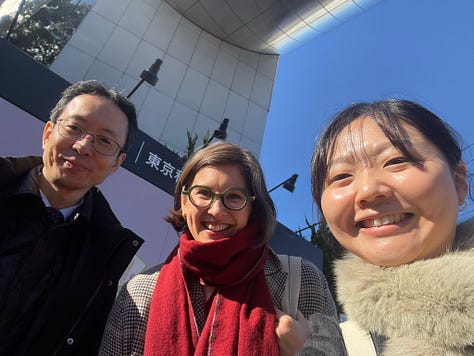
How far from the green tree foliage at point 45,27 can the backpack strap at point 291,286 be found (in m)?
9.18

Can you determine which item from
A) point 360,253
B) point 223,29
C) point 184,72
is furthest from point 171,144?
point 360,253

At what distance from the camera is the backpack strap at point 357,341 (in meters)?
0.98

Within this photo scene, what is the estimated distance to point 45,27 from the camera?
344 inches

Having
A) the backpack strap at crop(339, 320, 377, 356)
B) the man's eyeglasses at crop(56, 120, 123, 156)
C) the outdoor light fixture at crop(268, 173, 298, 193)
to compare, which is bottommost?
the backpack strap at crop(339, 320, 377, 356)

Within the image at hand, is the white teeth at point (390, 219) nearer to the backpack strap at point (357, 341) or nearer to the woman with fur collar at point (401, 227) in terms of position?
the woman with fur collar at point (401, 227)

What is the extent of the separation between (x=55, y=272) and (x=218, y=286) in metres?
0.82

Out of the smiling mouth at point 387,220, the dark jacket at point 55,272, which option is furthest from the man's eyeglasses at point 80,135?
the smiling mouth at point 387,220

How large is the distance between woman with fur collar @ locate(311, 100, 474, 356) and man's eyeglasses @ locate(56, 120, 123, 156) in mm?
1290

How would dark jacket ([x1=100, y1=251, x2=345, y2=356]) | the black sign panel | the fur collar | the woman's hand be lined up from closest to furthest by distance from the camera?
the fur collar → the woman's hand → dark jacket ([x1=100, y1=251, x2=345, y2=356]) → the black sign panel

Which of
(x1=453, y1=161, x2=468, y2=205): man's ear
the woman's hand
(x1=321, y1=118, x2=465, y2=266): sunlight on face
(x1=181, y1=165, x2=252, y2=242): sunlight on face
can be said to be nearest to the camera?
(x1=321, y1=118, x2=465, y2=266): sunlight on face

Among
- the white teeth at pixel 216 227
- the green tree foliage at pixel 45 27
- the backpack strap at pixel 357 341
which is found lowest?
the backpack strap at pixel 357 341

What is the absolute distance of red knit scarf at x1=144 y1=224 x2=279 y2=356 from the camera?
1.28m

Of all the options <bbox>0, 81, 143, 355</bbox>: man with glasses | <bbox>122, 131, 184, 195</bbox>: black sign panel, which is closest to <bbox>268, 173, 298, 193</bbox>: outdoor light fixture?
<bbox>122, 131, 184, 195</bbox>: black sign panel

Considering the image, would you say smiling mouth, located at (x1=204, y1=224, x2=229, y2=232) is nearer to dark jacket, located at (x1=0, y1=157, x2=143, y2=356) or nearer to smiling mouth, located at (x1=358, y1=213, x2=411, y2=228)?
dark jacket, located at (x1=0, y1=157, x2=143, y2=356)
